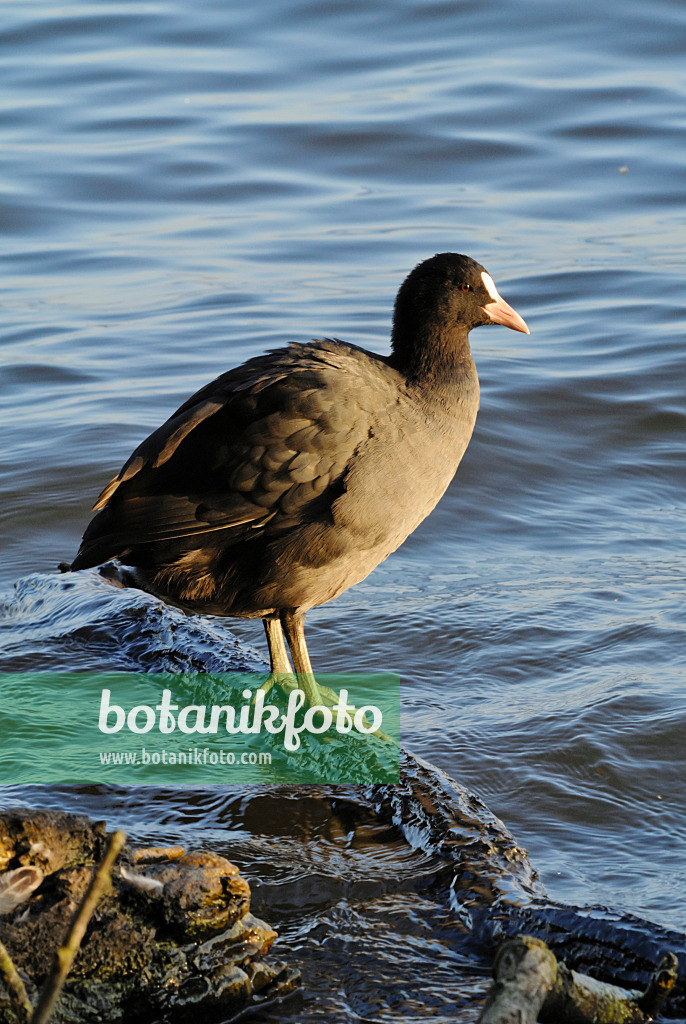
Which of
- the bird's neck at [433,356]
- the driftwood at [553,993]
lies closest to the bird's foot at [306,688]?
the bird's neck at [433,356]

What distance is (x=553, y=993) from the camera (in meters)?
2.52

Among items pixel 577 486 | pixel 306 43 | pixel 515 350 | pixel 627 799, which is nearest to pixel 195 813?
pixel 627 799

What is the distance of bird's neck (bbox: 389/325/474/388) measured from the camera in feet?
14.8

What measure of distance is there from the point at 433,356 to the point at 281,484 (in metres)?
0.84

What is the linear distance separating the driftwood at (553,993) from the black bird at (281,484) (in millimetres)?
1865

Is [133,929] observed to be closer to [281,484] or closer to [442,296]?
[281,484]

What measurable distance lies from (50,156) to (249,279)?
4479 millimetres

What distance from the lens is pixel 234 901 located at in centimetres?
284

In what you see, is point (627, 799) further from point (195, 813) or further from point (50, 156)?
point (50, 156)

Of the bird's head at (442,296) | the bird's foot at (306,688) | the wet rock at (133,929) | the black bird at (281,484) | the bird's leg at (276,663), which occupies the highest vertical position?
the bird's head at (442,296)

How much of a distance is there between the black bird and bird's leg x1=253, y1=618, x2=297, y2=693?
0.16 m

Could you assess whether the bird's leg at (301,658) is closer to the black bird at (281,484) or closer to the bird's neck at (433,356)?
the black bird at (281,484)

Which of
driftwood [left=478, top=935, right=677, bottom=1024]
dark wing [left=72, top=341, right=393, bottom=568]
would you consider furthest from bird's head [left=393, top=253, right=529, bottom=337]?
driftwood [left=478, top=935, right=677, bottom=1024]

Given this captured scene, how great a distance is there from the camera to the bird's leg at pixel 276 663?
456 cm
